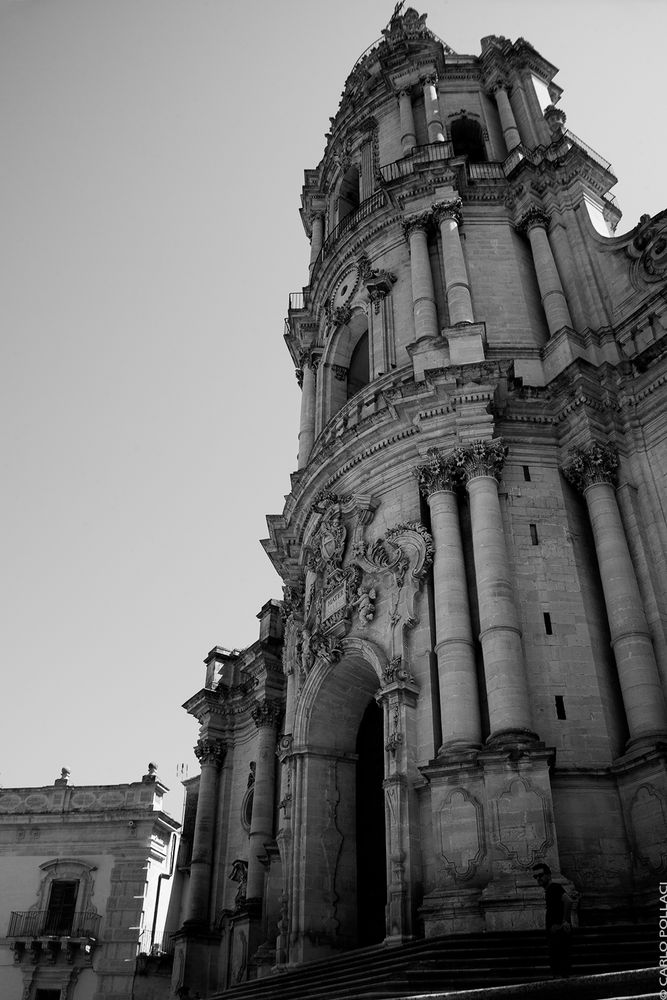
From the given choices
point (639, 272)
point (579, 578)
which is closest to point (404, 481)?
point (579, 578)

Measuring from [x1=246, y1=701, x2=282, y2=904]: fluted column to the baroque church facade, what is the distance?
105 mm

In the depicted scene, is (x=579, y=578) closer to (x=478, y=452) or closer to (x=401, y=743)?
(x=478, y=452)

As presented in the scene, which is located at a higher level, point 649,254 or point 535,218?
point 535,218

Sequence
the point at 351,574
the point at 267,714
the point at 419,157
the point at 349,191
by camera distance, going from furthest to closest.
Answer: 1. the point at 349,191
2. the point at 267,714
3. the point at 419,157
4. the point at 351,574

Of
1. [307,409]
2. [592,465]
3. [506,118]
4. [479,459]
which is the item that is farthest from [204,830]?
[506,118]

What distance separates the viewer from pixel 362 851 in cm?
1920

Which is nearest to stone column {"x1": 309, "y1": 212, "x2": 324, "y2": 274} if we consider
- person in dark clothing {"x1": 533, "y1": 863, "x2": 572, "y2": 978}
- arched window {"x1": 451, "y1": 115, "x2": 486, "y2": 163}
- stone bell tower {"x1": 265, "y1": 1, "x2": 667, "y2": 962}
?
stone bell tower {"x1": 265, "y1": 1, "x2": 667, "y2": 962}

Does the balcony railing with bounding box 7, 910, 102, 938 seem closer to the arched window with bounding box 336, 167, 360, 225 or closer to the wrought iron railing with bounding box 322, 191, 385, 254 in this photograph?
the wrought iron railing with bounding box 322, 191, 385, 254

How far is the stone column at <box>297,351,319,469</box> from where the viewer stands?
27.0 meters

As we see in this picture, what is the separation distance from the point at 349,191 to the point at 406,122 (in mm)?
3848

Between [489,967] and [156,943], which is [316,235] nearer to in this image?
[489,967]

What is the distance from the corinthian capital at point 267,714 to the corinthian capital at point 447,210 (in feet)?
54.7

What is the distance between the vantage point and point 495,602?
16406 millimetres

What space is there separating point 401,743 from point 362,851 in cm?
441
